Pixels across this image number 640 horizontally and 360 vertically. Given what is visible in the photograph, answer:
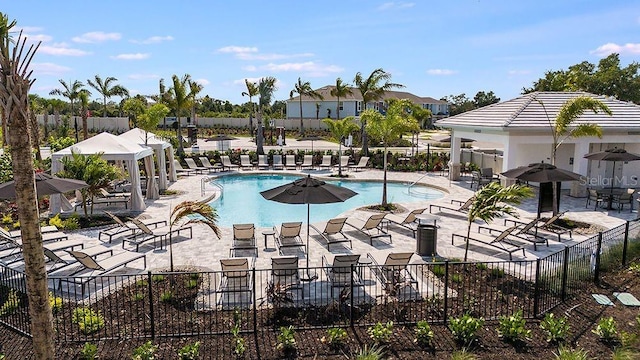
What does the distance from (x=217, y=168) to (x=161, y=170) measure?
750 cm

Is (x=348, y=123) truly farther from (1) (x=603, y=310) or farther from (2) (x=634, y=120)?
(1) (x=603, y=310)

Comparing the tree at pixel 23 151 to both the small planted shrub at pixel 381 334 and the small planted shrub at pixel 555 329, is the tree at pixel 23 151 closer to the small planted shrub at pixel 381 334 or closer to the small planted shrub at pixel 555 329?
the small planted shrub at pixel 381 334

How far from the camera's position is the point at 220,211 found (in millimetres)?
20250

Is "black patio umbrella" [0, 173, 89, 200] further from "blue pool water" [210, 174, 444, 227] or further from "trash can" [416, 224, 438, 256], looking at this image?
"trash can" [416, 224, 438, 256]

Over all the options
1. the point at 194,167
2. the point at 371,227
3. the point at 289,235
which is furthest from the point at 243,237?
the point at 194,167

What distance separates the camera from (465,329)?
8.06 m

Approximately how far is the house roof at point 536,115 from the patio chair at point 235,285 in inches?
601

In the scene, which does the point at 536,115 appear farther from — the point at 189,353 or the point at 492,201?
the point at 189,353

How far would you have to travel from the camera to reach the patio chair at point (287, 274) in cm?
A: 997

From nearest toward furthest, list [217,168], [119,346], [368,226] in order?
[119,346] < [368,226] < [217,168]

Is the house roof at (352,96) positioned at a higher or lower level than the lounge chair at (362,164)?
higher

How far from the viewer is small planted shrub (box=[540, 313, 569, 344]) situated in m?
8.04

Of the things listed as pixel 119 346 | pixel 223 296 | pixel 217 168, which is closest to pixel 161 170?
pixel 217 168

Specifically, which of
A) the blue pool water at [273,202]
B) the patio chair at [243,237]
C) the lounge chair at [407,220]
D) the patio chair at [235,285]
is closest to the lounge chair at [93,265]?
the patio chair at [243,237]
